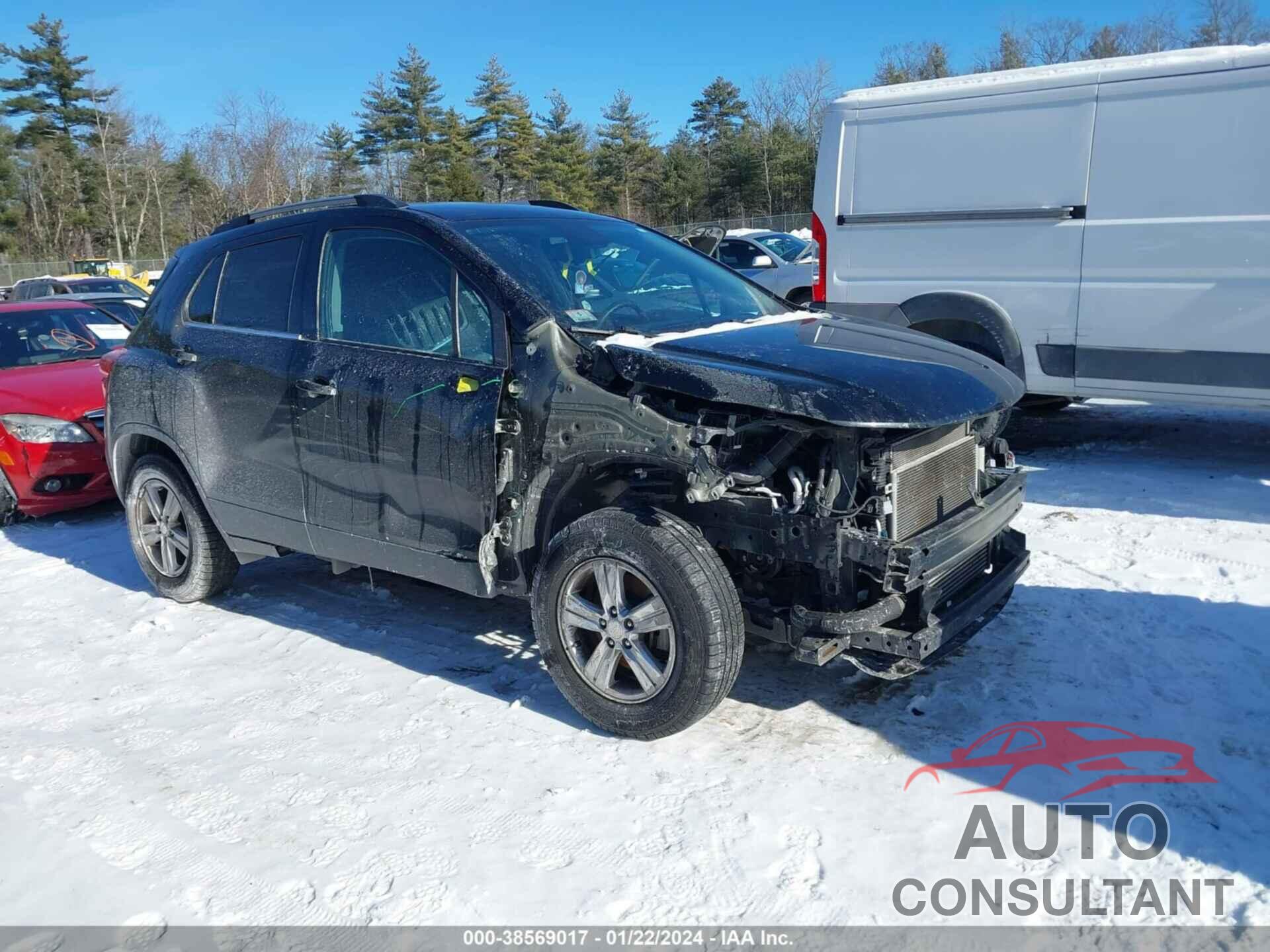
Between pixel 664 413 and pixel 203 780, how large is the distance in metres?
2.14

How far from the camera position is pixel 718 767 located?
3.56m

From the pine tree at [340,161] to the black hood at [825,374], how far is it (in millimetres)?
51818

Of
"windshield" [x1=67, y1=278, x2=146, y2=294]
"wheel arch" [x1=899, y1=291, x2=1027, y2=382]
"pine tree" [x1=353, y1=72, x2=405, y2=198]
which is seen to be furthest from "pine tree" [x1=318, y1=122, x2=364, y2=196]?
"wheel arch" [x1=899, y1=291, x2=1027, y2=382]

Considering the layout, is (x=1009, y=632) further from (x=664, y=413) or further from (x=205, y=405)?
(x=205, y=405)

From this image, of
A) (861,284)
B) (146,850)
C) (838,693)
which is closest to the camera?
(146,850)

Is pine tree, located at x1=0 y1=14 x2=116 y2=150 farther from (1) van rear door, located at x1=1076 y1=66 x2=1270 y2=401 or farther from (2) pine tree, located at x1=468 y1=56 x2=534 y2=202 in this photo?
(1) van rear door, located at x1=1076 y1=66 x2=1270 y2=401

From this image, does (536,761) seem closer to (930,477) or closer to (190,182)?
(930,477)

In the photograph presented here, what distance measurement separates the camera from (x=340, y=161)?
53.9 m

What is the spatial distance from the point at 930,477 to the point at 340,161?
55.5 metres

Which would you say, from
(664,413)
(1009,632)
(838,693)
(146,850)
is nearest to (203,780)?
(146,850)

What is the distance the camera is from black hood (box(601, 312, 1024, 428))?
10.7 feet

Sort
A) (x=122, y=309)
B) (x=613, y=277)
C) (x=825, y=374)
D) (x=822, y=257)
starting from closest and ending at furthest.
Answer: (x=825, y=374)
(x=613, y=277)
(x=822, y=257)
(x=122, y=309)

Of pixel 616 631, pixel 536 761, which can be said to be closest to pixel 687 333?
pixel 616 631

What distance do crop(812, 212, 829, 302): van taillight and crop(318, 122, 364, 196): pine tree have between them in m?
48.4
